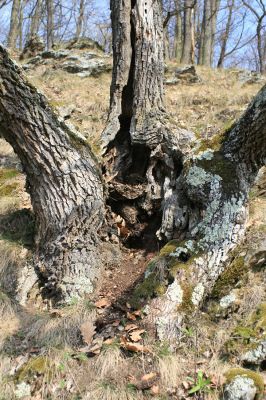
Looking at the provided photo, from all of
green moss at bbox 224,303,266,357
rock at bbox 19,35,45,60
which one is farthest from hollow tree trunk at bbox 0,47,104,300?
rock at bbox 19,35,45,60

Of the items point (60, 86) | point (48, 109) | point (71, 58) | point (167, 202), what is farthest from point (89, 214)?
point (71, 58)

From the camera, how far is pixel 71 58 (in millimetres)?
12852

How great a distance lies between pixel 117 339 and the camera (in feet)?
12.2

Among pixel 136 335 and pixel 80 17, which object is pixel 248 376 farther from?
pixel 80 17

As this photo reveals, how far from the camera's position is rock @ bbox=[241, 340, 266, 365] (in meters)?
3.22

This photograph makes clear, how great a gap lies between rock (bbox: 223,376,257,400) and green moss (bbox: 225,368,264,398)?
3 cm

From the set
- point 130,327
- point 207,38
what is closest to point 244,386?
point 130,327

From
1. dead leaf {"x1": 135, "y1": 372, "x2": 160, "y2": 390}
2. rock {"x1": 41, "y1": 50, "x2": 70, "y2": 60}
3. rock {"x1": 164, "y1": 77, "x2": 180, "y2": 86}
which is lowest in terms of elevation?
dead leaf {"x1": 135, "y1": 372, "x2": 160, "y2": 390}

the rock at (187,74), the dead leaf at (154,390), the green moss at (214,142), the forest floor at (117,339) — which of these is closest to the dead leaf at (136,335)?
the forest floor at (117,339)

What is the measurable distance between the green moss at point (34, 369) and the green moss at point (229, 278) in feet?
5.82

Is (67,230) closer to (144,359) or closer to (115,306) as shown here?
(115,306)

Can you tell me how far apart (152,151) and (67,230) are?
1559 millimetres

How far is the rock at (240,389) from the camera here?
9.78 feet

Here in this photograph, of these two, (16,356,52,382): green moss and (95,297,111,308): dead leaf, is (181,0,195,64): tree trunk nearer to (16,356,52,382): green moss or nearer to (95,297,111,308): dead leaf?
(95,297,111,308): dead leaf
